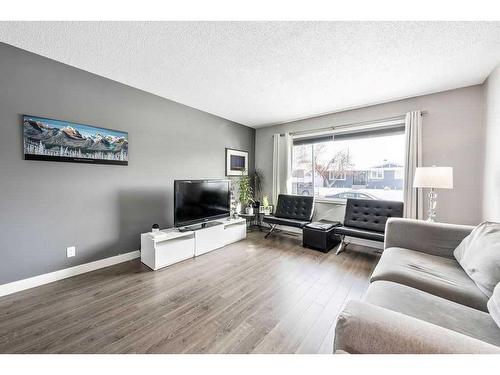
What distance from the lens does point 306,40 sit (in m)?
1.78

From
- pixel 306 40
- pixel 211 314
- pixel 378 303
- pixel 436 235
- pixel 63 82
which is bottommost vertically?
pixel 211 314

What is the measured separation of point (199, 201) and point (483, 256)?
298cm

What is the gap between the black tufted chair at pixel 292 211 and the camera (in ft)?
12.2

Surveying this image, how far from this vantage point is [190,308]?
177 centimetres

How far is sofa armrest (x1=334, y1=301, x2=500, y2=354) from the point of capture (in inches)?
25.3

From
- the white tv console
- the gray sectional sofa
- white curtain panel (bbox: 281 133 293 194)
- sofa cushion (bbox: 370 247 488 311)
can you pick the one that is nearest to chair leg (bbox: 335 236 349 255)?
the gray sectional sofa

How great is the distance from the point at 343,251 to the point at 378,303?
7.39 ft

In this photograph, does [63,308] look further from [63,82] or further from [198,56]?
[198,56]

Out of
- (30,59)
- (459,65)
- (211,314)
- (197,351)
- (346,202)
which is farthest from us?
(346,202)

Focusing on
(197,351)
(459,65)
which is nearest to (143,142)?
(197,351)

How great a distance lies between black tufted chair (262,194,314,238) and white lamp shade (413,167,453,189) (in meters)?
1.73

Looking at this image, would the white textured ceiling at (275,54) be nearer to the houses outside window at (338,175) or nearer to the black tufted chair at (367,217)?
the houses outside window at (338,175)

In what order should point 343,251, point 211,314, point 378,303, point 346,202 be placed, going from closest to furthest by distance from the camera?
1. point 378,303
2. point 211,314
3. point 343,251
4. point 346,202

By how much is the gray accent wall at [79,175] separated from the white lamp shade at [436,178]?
3.35 meters
